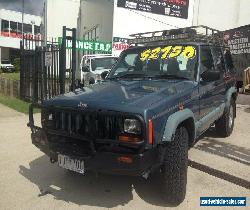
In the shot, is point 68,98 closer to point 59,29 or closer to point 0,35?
point 59,29

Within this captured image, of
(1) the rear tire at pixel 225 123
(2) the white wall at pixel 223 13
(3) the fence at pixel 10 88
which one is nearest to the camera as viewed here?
(1) the rear tire at pixel 225 123

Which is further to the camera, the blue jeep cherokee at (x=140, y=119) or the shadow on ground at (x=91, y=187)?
the shadow on ground at (x=91, y=187)

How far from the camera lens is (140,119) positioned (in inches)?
144

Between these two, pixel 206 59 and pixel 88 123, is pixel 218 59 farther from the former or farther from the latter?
pixel 88 123

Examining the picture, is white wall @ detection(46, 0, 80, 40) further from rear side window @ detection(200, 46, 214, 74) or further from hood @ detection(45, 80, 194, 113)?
hood @ detection(45, 80, 194, 113)

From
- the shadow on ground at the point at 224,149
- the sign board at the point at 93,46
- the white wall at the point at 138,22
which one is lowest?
the shadow on ground at the point at 224,149

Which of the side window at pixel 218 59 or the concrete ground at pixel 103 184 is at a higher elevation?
the side window at pixel 218 59

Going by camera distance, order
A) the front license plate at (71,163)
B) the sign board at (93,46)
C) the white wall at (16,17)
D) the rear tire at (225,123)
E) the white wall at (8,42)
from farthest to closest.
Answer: the white wall at (16,17) → the white wall at (8,42) → the sign board at (93,46) → the rear tire at (225,123) → the front license plate at (71,163)

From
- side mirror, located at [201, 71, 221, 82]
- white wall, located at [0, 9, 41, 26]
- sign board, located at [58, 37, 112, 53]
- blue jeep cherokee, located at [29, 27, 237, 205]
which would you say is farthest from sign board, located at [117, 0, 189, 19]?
white wall, located at [0, 9, 41, 26]

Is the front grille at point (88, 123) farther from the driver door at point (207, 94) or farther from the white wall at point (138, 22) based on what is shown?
the white wall at point (138, 22)

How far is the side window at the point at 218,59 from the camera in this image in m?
6.23

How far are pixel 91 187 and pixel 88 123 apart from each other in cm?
117

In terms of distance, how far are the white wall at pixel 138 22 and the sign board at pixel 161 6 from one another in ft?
0.86

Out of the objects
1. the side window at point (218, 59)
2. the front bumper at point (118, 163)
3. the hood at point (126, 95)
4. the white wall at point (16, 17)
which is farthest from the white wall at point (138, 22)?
the white wall at point (16, 17)
